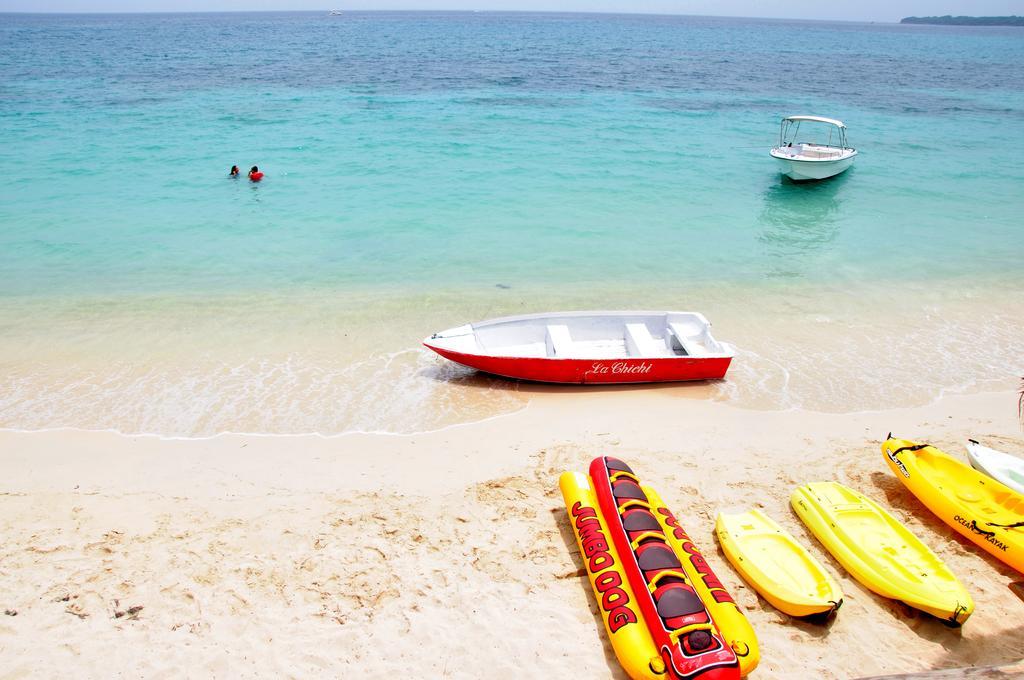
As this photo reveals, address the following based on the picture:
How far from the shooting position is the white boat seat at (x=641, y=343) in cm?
1188

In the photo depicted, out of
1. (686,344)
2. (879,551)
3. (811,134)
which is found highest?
(811,134)

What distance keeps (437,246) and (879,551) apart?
553 inches

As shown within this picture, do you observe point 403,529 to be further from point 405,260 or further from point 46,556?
point 405,260

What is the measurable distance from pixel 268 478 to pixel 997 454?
1021cm

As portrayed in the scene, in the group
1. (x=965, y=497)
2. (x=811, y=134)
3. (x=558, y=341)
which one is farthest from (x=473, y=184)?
(x=811, y=134)

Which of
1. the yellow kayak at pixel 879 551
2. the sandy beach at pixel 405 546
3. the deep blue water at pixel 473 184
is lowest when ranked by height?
the sandy beach at pixel 405 546

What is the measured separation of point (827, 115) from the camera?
37.4 metres

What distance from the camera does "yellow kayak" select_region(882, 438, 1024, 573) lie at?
289 inches

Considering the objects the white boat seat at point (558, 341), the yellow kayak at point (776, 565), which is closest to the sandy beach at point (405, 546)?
the yellow kayak at point (776, 565)

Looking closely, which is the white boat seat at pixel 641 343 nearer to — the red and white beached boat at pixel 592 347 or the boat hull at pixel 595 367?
the red and white beached boat at pixel 592 347

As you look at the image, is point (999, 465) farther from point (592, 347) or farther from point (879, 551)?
point (592, 347)

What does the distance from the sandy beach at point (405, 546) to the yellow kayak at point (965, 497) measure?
237 millimetres

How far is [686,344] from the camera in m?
11.9

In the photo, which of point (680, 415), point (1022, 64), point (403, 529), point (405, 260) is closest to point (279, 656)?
point (403, 529)
